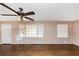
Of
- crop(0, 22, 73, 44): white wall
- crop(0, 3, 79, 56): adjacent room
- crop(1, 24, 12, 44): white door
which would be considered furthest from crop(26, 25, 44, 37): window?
crop(1, 24, 12, 44): white door

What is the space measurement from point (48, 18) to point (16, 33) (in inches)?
58.8

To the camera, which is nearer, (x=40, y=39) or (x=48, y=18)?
(x=48, y=18)

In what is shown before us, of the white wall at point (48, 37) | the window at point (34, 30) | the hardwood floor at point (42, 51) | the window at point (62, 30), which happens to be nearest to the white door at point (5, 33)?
the white wall at point (48, 37)

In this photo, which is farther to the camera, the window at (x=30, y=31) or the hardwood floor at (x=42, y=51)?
the window at (x=30, y=31)

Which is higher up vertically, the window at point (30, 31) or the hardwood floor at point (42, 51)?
the window at point (30, 31)

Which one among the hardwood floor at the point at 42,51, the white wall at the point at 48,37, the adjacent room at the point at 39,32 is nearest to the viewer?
the hardwood floor at the point at 42,51

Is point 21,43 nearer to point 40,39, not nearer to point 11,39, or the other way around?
point 11,39

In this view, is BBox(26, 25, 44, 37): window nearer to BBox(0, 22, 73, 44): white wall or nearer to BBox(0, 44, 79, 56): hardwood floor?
BBox(0, 22, 73, 44): white wall

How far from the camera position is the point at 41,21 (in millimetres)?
5219

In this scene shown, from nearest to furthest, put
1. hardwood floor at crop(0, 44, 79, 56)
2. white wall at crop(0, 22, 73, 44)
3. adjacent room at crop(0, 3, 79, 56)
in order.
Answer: hardwood floor at crop(0, 44, 79, 56)
adjacent room at crop(0, 3, 79, 56)
white wall at crop(0, 22, 73, 44)

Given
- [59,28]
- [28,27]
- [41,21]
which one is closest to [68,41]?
[59,28]

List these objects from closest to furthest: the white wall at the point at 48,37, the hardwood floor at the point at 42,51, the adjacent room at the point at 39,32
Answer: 1. the hardwood floor at the point at 42,51
2. the adjacent room at the point at 39,32
3. the white wall at the point at 48,37

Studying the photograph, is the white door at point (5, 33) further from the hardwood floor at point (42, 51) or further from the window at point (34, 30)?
the hardwood floor at point (42, 51)

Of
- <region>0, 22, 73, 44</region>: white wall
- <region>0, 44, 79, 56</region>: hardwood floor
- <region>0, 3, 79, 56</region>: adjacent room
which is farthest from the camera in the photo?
<region>0, 22, 73, 44</region>: white wall
